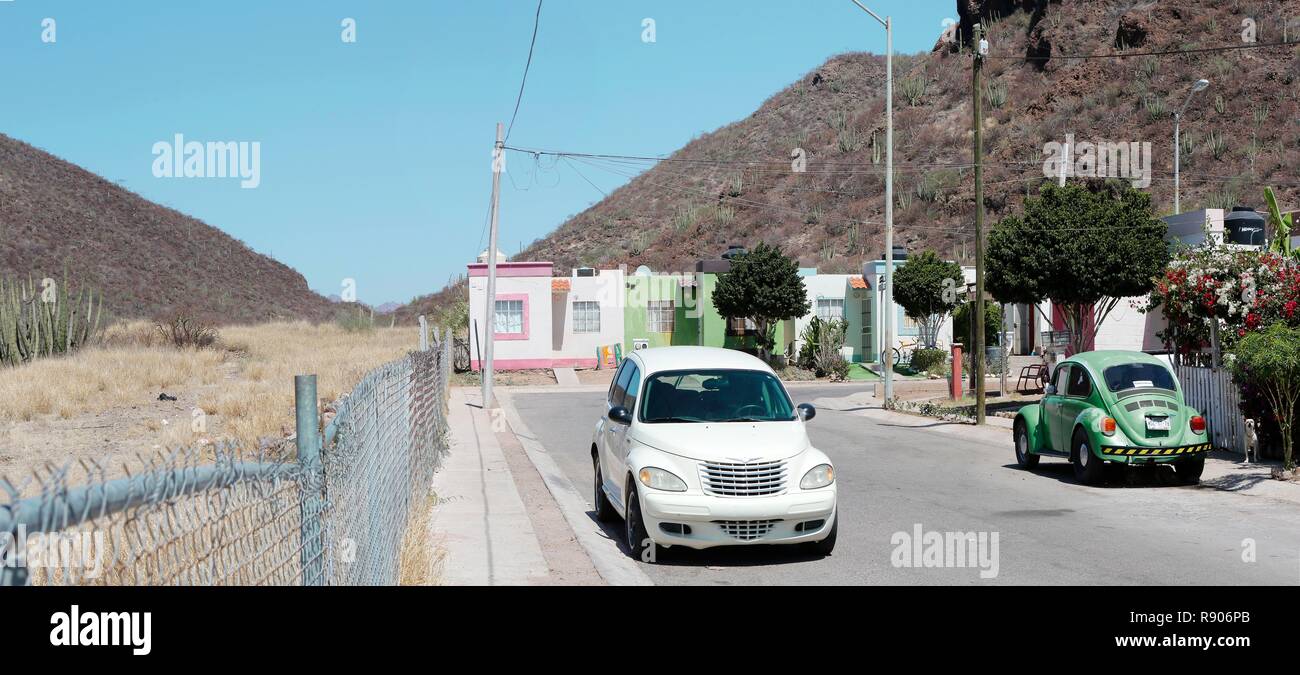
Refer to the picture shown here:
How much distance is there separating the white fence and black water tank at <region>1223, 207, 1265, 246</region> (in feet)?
44.4

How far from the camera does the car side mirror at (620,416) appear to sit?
34.6 feet

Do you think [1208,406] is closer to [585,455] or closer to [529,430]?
[585,455]

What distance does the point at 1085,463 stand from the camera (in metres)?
14.6

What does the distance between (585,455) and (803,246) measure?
176ft

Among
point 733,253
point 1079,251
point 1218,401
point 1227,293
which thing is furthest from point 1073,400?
point 733,253

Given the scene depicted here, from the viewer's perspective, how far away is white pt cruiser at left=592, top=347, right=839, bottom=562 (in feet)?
30.9

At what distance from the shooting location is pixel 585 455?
765 inches

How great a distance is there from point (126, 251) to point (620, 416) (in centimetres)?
7139

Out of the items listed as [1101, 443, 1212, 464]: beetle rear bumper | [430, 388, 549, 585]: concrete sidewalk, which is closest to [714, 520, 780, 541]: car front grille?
[430, 388, 549, 585]: concrete sidewalk

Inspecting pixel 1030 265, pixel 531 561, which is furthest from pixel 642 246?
pixel 531 561

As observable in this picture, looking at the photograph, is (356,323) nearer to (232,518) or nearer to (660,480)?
(660,480)

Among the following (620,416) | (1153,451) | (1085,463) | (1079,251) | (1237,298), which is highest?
(1079,251)

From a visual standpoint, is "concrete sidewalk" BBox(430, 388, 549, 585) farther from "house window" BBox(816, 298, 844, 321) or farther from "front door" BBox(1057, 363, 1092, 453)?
"house window" BBox(816, 298, 844, 321)

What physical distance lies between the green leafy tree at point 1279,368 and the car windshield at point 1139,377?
0.94 metres
